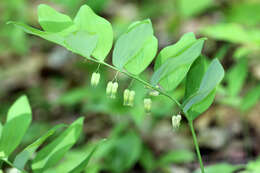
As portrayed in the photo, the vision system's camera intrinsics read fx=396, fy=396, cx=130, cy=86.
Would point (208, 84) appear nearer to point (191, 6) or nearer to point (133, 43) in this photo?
point (133, 43)

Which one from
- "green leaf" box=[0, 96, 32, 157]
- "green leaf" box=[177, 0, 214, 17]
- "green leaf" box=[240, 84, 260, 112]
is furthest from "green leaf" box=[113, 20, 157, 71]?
"green leaf" box=[177, 0, 214, 17]

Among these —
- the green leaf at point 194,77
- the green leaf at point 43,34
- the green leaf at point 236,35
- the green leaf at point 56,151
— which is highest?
the green leaf at point 43,34

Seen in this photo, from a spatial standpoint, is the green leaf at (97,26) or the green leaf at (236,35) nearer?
the green leaf at (97,26)

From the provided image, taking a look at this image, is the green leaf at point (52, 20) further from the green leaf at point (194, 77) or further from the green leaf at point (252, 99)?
the green leaf at point (252, 99)

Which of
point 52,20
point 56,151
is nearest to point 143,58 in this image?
point 52,20

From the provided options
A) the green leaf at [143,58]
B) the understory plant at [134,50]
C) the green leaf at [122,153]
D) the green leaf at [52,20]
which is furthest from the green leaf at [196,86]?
the green leaf at [122,153]

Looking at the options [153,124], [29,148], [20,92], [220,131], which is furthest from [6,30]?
[29,148]
